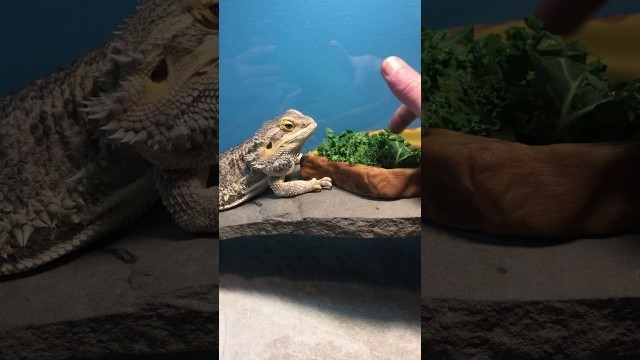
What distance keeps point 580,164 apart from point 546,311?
0.29 metres

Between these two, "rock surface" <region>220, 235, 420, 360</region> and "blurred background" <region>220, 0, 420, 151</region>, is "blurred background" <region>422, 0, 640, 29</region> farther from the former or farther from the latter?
"rock surface" <region>220, 235, 420, 360</region>

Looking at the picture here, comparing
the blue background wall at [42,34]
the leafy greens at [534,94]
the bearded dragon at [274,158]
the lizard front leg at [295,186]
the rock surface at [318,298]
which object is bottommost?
the rock surface at [318,298]

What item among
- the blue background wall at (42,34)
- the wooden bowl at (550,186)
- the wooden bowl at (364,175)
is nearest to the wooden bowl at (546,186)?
the wooden bowl at (550,186)

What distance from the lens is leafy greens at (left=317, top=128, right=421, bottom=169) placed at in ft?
→ 3.71

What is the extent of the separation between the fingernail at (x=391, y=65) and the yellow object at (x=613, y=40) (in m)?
0.18

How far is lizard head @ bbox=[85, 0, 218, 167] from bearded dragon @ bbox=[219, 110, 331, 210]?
13 centimetres

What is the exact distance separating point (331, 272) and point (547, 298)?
0.45m

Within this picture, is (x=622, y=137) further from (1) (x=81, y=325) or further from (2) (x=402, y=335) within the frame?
(1) (x=81, y=325)

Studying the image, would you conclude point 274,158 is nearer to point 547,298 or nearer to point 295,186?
point 295,186

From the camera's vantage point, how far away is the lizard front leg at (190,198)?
40.7 inches

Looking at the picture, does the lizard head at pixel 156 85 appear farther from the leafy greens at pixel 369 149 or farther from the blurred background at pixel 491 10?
the blurred background at pixel 491 10

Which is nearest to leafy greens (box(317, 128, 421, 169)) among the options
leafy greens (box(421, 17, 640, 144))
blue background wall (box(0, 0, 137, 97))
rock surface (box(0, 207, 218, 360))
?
leafy greens (box(421, 17, 640, 144))

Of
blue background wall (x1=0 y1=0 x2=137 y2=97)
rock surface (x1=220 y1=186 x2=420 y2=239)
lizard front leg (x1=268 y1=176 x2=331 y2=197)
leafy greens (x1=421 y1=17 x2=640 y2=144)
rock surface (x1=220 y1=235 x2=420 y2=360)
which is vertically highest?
blue background wall (x1=0 y1=0 x2=137 y2=97)

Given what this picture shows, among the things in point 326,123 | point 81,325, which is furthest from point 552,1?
point 81,325
